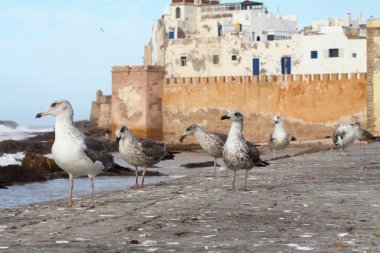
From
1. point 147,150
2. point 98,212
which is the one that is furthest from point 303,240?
A: point 147,150

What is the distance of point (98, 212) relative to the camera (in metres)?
→ 7.75

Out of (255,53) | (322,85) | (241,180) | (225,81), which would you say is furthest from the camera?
(255,53)

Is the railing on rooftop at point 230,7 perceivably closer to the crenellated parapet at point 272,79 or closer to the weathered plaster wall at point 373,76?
the crenellated parapet at point 272,79

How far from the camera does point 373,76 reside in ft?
105

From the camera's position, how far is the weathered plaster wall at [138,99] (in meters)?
44.4

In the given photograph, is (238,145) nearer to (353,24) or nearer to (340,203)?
(340,203)

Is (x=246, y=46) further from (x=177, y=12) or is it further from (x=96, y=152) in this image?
(x=96, y=152)

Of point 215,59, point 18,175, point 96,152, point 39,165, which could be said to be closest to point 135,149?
point 96,152

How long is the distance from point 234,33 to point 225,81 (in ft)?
29.8

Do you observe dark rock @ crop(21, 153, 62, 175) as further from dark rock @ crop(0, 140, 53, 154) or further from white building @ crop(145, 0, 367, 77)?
white building @ crop(145, 0, 367, 77)

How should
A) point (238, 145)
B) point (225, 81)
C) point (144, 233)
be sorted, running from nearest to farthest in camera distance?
point (144, 233)
point (238, 145)
point (225, 81)

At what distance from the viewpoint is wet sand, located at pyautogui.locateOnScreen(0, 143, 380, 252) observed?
560cm

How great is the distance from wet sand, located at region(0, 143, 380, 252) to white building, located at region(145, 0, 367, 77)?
Answer: 124 ft

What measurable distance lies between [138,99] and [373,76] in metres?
15.5
